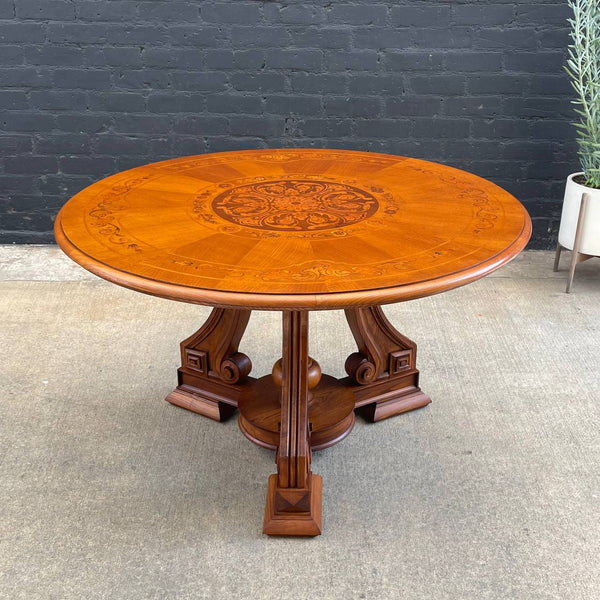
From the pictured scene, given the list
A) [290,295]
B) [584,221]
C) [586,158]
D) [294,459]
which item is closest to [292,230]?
[290,295]

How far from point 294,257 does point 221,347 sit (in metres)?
0.76

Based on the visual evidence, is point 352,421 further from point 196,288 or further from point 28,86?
point 28,86

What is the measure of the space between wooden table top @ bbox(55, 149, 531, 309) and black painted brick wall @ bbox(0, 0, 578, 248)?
1.12 m

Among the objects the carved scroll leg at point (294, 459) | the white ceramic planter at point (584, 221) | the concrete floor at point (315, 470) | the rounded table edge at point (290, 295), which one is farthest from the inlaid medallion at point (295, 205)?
the white ceramic planter at point (584, 221)

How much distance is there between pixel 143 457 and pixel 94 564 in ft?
1.43

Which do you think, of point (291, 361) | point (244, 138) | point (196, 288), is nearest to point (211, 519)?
point (291, 361)

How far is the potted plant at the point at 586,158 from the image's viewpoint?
122 inches

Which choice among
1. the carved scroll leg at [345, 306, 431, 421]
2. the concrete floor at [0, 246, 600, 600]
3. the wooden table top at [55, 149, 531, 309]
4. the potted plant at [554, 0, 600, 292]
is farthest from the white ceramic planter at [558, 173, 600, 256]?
the carved scroll leg at [345, 306, 431, 421]

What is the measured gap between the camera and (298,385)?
2043 millimetres

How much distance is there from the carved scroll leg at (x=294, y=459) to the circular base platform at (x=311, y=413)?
0.55 ft

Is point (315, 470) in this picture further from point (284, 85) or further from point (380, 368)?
point (284, 85)

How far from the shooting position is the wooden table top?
61.9 inches

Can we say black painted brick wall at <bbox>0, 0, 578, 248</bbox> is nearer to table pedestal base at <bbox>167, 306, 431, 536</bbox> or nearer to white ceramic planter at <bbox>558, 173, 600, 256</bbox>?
white ceramic planter at <bbox>558, 173, 600, 256</bbox>

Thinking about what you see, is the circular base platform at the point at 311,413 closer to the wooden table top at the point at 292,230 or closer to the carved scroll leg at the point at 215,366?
the carved scroll leg at the point at 215,366
